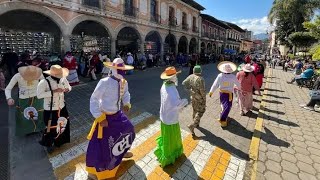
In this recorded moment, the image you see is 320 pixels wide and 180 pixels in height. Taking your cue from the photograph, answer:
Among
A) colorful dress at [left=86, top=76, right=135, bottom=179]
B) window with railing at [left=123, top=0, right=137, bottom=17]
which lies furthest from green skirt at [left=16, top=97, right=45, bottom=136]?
window with railing at [left=123, top=0, right=137, bottom=17]

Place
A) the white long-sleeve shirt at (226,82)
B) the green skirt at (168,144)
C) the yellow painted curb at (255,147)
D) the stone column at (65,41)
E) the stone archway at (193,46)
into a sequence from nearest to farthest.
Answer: the green skirt at (168,144), the yellow painted curb at (255,147), the white long-sleeve shirt at (226,82), the stone column at (65,41), the stone archway at (193,46)

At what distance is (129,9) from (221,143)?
16.3 m

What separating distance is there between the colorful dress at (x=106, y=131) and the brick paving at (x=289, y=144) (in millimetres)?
2344

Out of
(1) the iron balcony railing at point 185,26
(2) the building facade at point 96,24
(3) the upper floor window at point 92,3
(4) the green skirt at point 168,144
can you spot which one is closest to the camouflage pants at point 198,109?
(4) the green skirt at point 168,144

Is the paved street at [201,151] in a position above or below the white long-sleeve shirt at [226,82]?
below

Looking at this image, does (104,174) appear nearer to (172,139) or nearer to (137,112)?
(172,139)

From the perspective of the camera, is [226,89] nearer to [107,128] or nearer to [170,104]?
[170,104]

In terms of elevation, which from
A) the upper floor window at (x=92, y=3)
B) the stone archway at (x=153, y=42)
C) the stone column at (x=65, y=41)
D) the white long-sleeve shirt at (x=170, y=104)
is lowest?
the white long-sleeve shirt at (x=170, y=104)

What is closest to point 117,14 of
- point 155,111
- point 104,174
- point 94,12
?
point 94,12

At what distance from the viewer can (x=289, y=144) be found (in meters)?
5.12

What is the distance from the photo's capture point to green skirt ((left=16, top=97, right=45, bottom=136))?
4.90 m

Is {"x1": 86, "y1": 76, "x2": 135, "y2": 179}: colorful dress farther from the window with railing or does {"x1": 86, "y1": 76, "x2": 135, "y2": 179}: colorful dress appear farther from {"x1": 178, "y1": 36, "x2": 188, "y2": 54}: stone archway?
{"x1": 178, "y1": 36, "x2": 188, "y2": 54}: stone archway

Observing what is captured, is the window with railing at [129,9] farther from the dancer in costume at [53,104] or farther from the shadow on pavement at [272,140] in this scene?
the shadow on pavement at [272,140]

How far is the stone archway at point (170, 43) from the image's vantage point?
25547 millimetres
